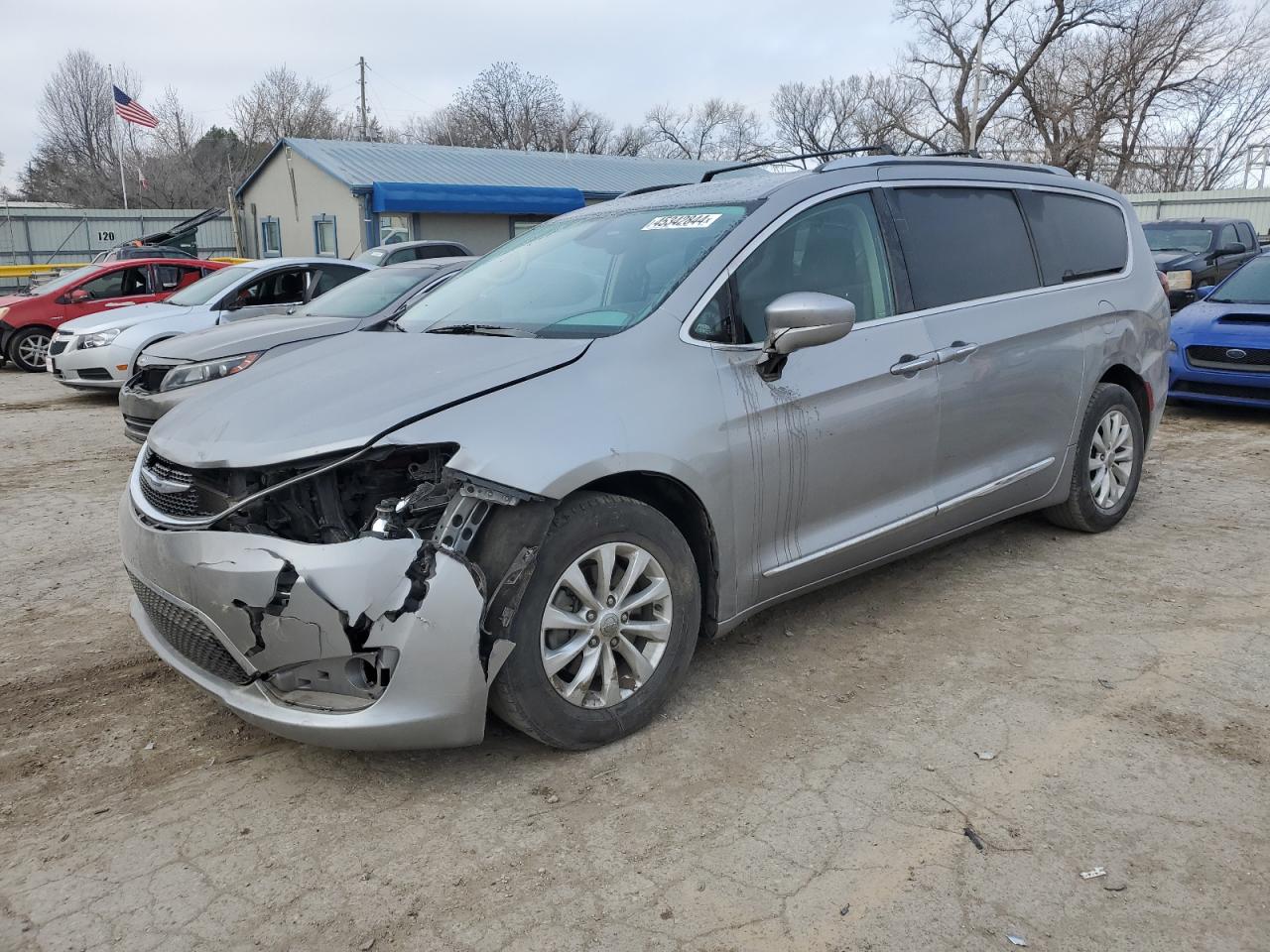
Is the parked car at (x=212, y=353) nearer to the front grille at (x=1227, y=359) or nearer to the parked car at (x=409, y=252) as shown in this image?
the parked car at (x=409, y=252)

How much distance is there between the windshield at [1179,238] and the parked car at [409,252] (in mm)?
A: 10239

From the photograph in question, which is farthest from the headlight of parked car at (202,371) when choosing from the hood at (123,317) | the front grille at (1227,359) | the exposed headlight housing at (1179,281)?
the exposed headlight housing at (1179,281)

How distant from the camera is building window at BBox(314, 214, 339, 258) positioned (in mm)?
25691

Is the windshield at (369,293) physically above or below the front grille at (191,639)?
above

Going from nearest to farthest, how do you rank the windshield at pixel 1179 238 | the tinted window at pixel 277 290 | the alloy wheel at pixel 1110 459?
1. the alloy wheel at pixel 1110 459
2. the tinted window at pixel 277 290
3. the windshield at pixel 1179 238

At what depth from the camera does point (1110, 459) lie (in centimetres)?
502

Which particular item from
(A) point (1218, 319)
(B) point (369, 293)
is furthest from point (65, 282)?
(A) point (1218, 319)

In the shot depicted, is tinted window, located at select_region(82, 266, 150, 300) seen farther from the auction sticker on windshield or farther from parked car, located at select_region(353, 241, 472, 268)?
the auction sticker on windshield

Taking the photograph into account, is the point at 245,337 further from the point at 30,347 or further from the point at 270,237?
the point at 270,237

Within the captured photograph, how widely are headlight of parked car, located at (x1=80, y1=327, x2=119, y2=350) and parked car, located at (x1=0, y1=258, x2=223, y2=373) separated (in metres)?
3.00

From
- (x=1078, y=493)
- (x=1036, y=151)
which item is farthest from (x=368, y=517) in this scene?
(x=1036, y=151)

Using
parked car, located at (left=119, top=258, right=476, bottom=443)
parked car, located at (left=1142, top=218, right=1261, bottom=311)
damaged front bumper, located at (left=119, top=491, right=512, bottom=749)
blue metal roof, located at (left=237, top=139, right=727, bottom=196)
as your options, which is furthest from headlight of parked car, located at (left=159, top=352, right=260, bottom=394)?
blue metal roof, located at (left=237, top=139, right=727, bottom=196)

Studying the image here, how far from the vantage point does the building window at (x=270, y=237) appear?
29.5 meters

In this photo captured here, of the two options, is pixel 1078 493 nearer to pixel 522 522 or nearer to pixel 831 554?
pixel 831 554
